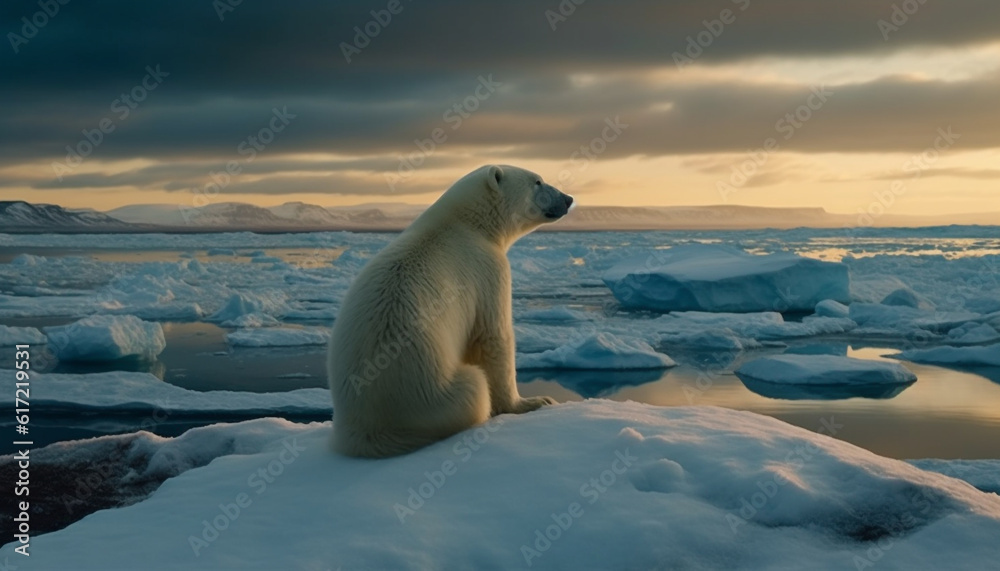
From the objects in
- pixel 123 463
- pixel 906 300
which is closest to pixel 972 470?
pixel 123 463

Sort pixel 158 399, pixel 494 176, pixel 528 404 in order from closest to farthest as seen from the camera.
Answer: pixel 528 404 < pixel 494 176 < pixel 158 399

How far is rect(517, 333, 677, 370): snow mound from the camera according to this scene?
1188 cm

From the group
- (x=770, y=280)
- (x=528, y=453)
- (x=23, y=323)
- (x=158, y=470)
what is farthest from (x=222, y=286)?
(x=528, y=453)

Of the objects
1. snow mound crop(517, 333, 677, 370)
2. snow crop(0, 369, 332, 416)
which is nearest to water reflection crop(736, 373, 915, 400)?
snow mound crop(517, 333, 677, 370)

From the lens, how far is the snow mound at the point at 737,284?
18328 millimetres

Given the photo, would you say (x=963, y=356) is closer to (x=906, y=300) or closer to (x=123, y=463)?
(x=906, y=300)

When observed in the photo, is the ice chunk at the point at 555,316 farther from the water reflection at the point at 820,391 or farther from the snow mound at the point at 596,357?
the water reflection at the point at 820,391

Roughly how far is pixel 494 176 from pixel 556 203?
1.36 feet

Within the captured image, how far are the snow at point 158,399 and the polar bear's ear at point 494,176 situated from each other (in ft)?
17.8

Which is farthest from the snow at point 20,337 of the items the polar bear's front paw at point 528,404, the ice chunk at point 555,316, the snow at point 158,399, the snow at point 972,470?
the snow at point 972,470

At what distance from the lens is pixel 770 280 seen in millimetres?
18328

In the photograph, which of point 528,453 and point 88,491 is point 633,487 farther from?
point 88,491

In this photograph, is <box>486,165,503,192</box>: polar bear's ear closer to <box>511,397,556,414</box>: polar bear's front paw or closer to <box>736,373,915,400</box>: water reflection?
<box>511,397,556,414</box>: polar bear's front paw

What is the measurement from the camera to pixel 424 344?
3236 mm
